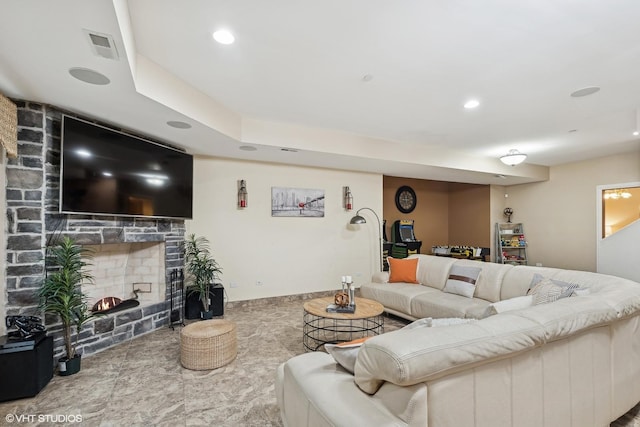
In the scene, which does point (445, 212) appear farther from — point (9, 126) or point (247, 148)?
point (9, 126)

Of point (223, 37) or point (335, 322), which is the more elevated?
point (223, 37)

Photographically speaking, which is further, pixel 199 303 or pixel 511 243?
pixel 511 243

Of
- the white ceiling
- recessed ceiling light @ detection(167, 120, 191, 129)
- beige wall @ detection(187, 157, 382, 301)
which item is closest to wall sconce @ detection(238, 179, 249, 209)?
beige wall @ detection(187, 157, 382, 301)

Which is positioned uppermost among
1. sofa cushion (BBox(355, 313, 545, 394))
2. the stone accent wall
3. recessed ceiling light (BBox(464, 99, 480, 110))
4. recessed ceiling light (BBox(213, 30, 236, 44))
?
recessed ceiling light (BBox(213, 30, 236, 44))

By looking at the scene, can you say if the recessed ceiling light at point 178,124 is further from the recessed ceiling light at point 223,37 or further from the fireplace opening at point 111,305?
the fireplace opening at point 111,305

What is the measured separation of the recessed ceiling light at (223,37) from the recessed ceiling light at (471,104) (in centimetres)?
262

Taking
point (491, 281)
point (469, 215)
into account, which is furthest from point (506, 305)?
point (469, 215)

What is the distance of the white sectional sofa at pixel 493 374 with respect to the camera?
1.16 metres

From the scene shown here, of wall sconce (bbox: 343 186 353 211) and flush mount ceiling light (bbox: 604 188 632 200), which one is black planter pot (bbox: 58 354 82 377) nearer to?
wall sconce (bbox: 343 186 353 211)

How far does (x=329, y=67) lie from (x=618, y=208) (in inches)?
289

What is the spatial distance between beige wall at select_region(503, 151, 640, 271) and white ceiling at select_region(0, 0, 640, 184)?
1.51 metres

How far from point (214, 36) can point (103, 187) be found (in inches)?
80.7

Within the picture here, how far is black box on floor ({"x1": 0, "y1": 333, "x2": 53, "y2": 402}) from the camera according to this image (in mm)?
2406

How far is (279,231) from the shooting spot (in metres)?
5.51
